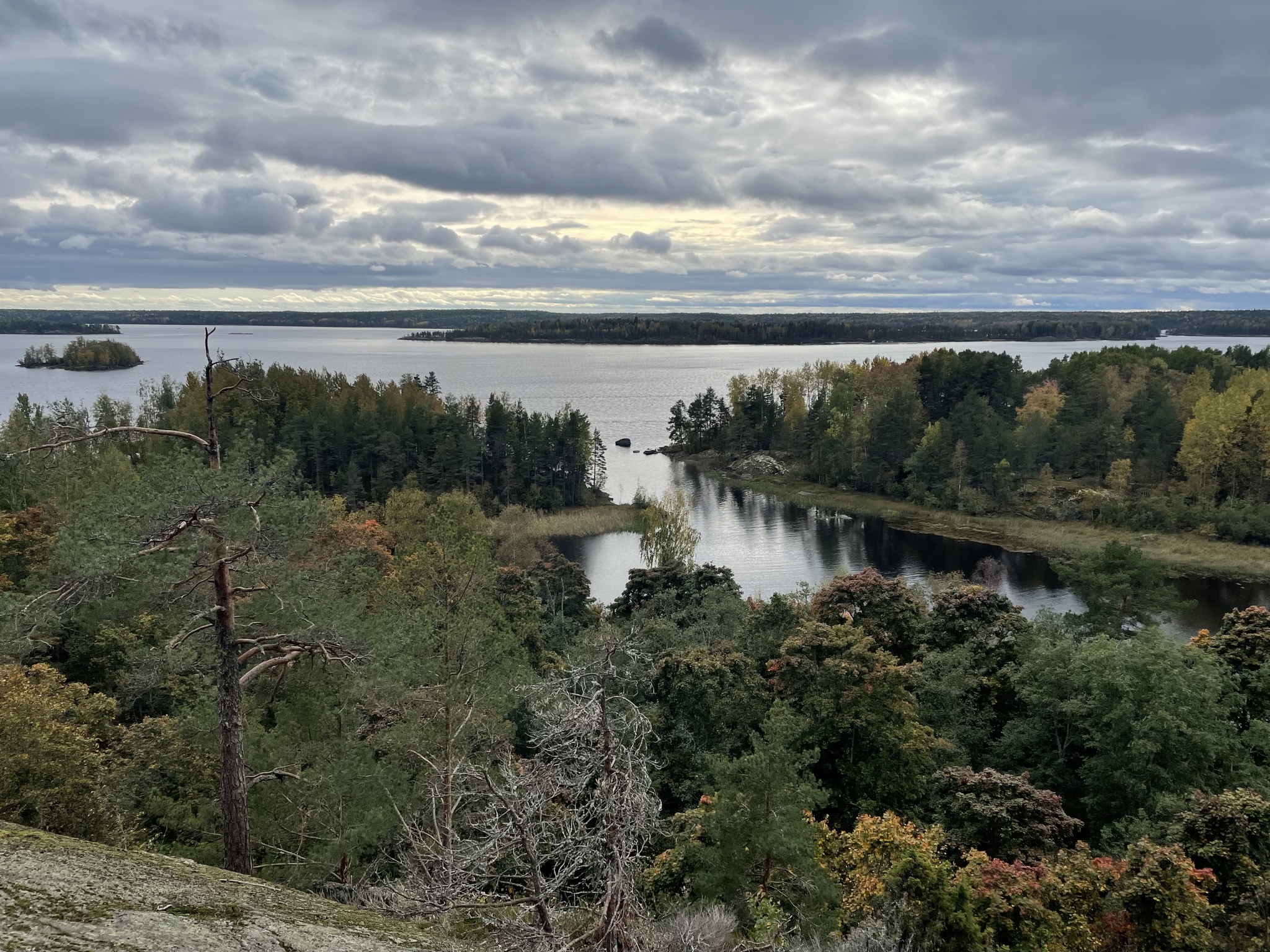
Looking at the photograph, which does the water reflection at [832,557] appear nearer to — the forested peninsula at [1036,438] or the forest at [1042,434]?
the forested peninsula at [1036,438]

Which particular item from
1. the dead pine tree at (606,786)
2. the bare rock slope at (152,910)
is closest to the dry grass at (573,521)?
the dead pine tree at (606,786)

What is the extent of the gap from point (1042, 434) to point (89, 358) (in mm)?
164521

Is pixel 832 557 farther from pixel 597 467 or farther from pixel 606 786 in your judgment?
pixel 606 786

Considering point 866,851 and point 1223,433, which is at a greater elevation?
point 1223,433

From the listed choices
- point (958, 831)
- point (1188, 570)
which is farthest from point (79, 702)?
point (1188, 570)

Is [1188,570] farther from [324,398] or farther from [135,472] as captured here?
[324,398]

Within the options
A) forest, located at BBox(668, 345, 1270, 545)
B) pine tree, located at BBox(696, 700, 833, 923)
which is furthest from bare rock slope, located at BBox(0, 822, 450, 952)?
forest, located at BBox(668, 345, 1270, 545)

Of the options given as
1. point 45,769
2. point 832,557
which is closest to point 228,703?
point 45,769

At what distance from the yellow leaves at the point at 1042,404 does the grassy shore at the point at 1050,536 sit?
14265 millimetres

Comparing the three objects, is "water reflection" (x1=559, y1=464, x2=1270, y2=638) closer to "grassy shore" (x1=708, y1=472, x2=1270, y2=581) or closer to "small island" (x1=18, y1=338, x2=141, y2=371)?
"grassy shore" (x1=708, y1=472, x2=1270, y2=581)

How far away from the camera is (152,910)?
4031 millimetres

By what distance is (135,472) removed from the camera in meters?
29.6

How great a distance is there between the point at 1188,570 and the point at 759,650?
3825 cm

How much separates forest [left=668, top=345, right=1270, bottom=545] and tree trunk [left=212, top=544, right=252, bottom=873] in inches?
2431
